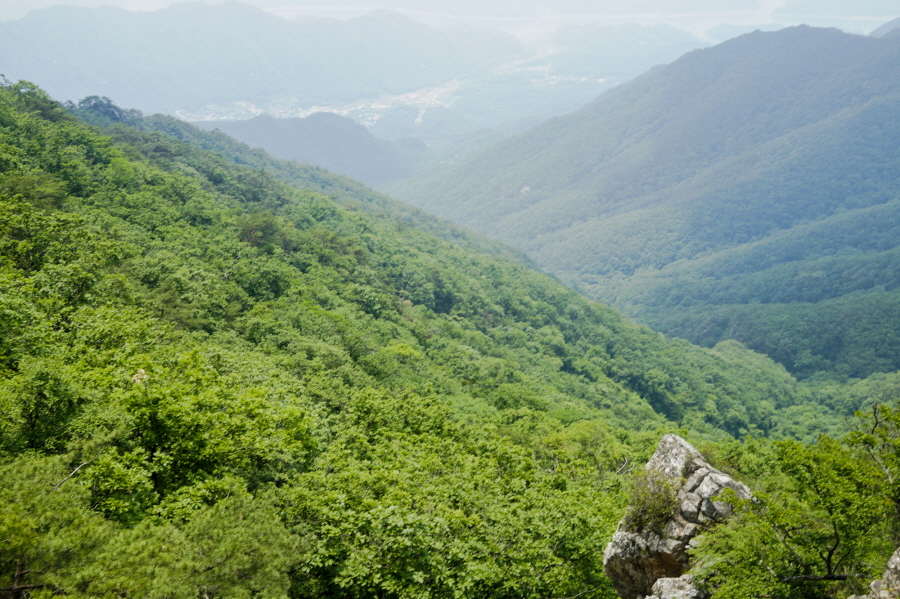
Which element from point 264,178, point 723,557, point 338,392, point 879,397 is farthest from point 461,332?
point 879,397

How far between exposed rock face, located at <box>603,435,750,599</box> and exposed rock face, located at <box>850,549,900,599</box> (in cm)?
798

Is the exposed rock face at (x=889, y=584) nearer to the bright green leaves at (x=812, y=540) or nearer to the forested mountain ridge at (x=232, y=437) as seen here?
the bright green leaves at (x=812, y=540)

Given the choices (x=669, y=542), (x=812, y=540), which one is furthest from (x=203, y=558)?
(x=812, y=540)

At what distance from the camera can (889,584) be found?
16734mm

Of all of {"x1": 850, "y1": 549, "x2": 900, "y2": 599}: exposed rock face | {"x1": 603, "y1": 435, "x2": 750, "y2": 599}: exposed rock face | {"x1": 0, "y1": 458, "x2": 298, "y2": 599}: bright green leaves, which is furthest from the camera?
{"x1": 603, "y1": 435, "x2": 750, "y2": 599}: exposed rock face

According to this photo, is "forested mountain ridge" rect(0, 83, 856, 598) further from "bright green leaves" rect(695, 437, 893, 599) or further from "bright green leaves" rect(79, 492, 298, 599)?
"bright green leaves" rect(695, 437, 893, 599)

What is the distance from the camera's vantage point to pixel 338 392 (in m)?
42.7

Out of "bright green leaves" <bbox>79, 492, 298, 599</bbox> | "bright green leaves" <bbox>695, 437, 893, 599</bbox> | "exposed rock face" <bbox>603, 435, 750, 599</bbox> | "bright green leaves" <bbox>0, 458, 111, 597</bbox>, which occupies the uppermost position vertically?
"bright green leaves" <bbox>0, 458, 111, 597</bbox>

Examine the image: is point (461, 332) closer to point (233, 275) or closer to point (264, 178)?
point (233, 275)

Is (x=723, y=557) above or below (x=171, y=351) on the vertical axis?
below

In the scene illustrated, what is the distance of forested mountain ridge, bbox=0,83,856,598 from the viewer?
16.9 metres

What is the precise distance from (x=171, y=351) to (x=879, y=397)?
670ft

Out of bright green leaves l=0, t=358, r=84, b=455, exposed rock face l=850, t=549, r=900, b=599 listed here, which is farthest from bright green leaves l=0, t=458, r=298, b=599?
exposed rock face l=850, t=549, r=900, b=599

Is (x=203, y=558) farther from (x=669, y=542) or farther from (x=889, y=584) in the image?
(x=889, y=584)
